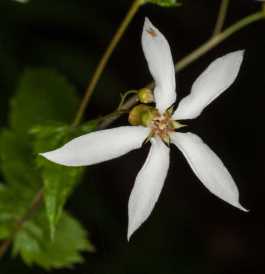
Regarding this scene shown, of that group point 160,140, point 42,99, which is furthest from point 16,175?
point 160,140

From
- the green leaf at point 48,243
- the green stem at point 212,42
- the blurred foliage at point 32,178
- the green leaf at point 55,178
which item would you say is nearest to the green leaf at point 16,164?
the blurred foliage at point 32,178

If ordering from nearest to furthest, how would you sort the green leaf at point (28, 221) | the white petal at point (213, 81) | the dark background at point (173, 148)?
the white petal at point (213, 81)
the green leaf at point (28, 221)
the dark background at point (173, 148)

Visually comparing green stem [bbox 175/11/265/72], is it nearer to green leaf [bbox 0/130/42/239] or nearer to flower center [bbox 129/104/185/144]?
flower center [bbox 129/104/185/144]

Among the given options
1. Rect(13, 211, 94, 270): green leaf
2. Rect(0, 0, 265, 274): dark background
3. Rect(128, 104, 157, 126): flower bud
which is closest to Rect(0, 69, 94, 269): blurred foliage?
Rect(13, 211, 94, 270): green leaf

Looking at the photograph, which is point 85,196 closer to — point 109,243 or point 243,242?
point 109,243

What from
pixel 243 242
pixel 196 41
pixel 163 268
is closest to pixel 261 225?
pixel 243 242

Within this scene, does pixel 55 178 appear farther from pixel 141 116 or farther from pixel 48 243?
pixel 48 243

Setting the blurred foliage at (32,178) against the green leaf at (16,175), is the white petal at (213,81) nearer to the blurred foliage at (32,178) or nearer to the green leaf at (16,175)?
the blurred foliage at (32,178)
